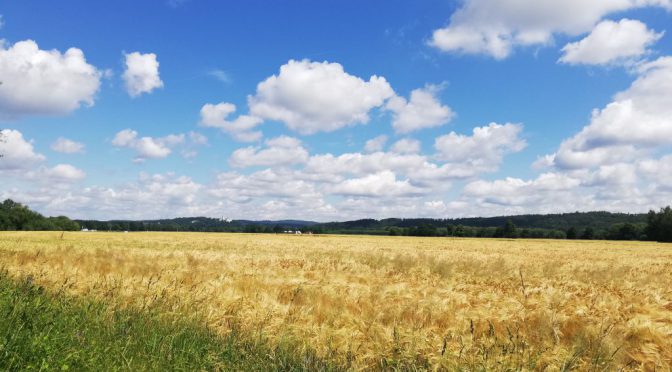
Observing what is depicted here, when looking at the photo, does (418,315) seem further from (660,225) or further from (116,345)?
(660,225)

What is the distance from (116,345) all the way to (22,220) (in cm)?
14773

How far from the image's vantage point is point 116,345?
514 centimetres

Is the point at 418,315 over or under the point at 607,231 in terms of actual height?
over

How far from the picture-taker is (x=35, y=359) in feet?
→ 15.0

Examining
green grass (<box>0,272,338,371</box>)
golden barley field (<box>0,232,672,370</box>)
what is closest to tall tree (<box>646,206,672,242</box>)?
golden barley field (<box>0,232,672,370</box>)

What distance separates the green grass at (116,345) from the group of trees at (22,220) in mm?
138578

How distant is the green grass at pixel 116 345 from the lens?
4656 mm

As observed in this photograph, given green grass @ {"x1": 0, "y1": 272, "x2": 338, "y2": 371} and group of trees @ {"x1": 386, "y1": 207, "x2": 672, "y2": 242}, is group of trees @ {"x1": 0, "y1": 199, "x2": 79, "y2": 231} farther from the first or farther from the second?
green grass @ {"x1": 0, "y1": 272, "x2": 338, "y2": 371}

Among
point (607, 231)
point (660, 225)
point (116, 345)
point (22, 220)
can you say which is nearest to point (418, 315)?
point (116, 345)

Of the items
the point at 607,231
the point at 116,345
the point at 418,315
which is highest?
the point at 116,345

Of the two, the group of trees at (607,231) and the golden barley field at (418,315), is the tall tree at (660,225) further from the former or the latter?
the golden barley field at (418,315)

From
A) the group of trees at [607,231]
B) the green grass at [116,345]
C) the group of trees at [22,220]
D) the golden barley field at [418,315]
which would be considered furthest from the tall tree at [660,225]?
the group of trees at [22,220]

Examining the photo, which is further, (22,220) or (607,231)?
(22,220)

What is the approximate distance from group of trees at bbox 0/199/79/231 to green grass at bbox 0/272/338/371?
139m
